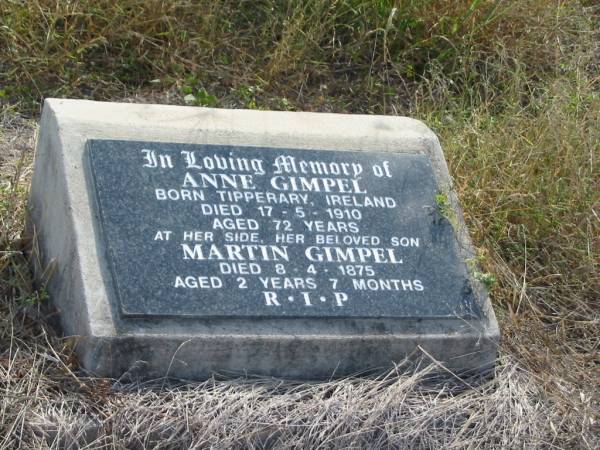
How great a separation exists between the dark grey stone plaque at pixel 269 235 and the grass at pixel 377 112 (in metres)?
0.21

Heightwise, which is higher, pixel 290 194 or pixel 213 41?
pixel 290 194

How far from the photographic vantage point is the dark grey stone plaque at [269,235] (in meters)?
2.86

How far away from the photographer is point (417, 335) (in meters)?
2.98

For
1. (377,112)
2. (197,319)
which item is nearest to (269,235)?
(197,319)

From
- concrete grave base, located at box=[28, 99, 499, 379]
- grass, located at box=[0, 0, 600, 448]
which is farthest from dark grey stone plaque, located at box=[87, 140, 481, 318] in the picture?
grass, located at box=[0, 0, 600, 448]

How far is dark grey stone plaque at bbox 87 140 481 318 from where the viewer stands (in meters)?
2.86

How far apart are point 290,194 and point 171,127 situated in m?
0.44

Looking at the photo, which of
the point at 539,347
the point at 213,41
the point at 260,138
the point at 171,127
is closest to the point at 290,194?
the point at 260,138

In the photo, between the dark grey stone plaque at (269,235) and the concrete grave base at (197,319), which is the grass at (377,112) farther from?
the dark grey stone plaque at (269,235)

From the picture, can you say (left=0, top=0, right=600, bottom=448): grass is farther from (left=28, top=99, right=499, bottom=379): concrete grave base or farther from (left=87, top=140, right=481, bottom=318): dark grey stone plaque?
(left=87, top=140, right=481, bottom=318): dark grey stone plaque

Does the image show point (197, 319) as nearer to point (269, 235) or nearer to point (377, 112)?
point (269, 235)

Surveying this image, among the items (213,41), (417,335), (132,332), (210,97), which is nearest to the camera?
(132,332)

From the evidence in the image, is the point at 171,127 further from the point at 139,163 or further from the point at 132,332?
the point at 132,332

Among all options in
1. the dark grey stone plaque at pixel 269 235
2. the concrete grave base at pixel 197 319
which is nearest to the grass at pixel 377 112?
the concrete grave base at pixel 197 319
